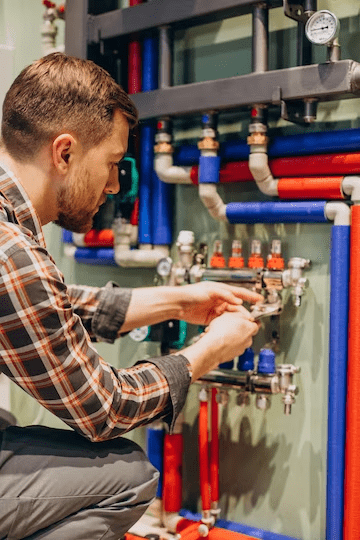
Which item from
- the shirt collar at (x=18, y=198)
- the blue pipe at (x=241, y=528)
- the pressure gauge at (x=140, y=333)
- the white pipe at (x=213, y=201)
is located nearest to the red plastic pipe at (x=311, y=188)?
the white pipe at (x=213, y=201)

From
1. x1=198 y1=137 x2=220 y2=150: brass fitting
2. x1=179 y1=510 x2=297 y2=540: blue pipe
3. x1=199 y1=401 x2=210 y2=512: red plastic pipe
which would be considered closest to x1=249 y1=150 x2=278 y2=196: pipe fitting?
x1=198 y1=137 x2=220 y2=150: brass fitting

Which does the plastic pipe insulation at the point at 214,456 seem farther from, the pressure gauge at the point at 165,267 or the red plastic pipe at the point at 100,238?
the red plastic pipe at the point at 100,238

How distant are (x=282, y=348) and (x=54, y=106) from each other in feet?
2.64

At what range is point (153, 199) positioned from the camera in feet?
5.76

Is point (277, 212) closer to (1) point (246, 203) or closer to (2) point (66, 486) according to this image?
(1) point (246, 203)

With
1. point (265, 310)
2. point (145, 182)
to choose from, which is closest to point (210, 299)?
point (265, 310)

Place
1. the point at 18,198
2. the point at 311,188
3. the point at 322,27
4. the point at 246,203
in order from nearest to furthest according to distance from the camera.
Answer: the point at 18,198, the point at 322,27, the point at 311,188, the point at 246,203

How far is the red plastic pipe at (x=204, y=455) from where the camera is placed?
1576mm

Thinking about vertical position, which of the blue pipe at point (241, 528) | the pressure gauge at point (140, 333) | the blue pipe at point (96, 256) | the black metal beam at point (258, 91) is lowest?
the blue pipe at point (241, 528)

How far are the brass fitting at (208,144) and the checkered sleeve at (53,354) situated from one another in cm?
69

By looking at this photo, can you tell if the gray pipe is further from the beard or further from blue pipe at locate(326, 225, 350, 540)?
the beard

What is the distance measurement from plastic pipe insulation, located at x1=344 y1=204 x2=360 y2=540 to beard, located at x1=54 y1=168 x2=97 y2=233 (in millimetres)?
547

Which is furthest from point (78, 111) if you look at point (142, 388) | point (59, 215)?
point (142, 388)

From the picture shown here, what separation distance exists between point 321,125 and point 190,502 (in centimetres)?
104
